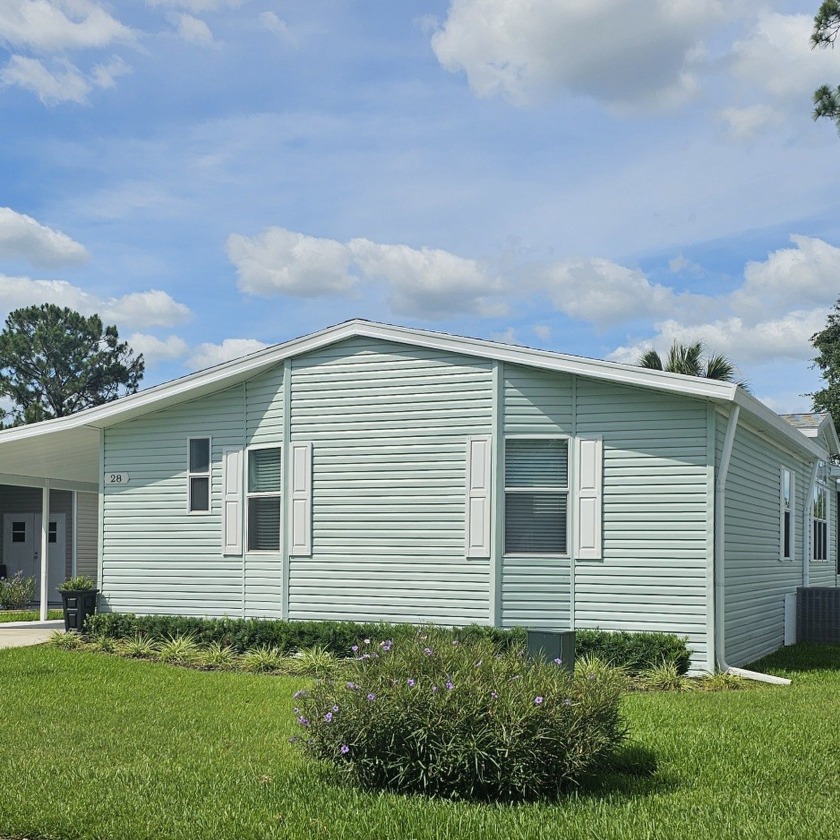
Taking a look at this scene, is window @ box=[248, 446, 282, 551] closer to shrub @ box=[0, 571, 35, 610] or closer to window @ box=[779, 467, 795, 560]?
window @ box=[779, 467, 795, 560]

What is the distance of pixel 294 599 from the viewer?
14312 mm

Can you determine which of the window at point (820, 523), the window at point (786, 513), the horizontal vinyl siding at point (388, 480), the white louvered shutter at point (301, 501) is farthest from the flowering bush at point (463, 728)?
the window at point (820, 523)

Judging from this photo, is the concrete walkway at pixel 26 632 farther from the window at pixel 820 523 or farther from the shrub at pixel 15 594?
the window at pixel 820 523

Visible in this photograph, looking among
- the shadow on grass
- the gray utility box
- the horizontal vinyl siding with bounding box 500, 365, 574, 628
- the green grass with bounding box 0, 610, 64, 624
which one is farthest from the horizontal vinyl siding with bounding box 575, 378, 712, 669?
the green grass with bounding box 0, 610, 64, 624

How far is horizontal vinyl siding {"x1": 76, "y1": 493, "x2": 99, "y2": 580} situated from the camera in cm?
2486

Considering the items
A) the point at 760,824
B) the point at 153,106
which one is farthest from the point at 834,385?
the point at 760,824

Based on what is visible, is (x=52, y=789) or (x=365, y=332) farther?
(x=365, y=332)

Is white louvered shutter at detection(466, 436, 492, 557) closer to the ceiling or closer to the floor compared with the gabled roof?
closer to the floor

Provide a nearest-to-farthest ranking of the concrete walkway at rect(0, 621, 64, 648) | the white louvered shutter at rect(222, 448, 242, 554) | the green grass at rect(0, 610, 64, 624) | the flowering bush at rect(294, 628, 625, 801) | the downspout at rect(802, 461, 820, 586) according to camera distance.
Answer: the flowering bush at rect(294, 628, 625, 801), the white louvered shutter at rect(222, 448, 242, 554), the concrete walkway at rect(0, 621, 64, 648), the downspout at rect(802, 461, 820, 586), the green grass at rect(0, 610, 64, 624)

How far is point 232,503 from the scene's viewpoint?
48.7ft

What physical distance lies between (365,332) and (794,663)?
7317 mm

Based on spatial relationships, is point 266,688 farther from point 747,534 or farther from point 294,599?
point 747,534

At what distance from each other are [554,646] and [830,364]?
29.4 m

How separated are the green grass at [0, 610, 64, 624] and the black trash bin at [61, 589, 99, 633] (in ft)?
15.6
